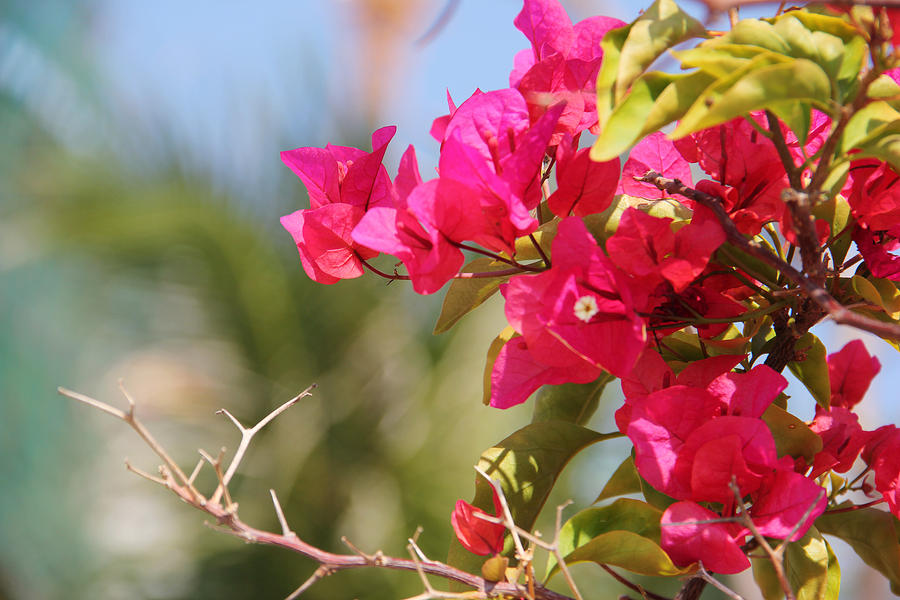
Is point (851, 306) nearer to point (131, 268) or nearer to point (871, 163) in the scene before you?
point (871, 163)

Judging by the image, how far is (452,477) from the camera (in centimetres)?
225

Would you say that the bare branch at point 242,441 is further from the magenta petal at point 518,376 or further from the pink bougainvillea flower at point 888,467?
the pink bougainvillea flower at point 888,467

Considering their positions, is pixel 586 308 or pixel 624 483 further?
pixel 624 483

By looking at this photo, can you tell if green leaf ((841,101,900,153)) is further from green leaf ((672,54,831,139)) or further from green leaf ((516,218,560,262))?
green leaf ((516,218,560,262))

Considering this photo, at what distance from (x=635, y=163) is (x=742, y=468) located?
0.17 meters

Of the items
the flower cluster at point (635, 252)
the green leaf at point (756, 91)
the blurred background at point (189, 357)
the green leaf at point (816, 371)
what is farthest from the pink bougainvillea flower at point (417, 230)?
the blurred background at point (189, 357)

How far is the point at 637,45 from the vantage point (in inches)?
10.2

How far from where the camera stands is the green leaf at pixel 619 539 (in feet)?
0.97

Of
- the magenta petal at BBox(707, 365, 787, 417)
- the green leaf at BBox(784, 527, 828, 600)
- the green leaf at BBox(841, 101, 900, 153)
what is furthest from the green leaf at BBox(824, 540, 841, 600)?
the green leaf at BBox(841, 101, 900, 153)

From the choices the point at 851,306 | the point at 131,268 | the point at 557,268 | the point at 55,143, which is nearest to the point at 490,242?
the point at 557,268

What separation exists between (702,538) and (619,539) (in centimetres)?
4

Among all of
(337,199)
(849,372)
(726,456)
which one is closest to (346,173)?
(337,199)

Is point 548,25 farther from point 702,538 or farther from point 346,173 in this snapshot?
point 702,538

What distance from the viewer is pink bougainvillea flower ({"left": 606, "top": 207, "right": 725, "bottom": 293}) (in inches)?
11.1
